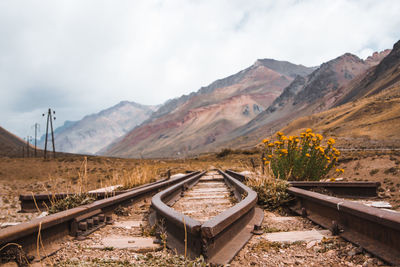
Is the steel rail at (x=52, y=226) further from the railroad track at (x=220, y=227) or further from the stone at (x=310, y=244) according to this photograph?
the stone at (x=310, y=244)

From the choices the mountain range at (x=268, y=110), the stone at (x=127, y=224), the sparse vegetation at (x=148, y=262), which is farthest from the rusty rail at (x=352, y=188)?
the mountain range at (x=268, y=110)

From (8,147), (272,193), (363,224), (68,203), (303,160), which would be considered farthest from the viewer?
(8,147)

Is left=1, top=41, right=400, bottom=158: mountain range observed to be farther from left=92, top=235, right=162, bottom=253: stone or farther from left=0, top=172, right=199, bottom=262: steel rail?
left=92, top=235, right=162, bottom=253: stone

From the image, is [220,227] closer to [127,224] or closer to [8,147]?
[127,224]

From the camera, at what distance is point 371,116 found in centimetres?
5638

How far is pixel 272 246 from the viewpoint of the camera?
2.63 m

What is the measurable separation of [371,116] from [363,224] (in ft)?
206

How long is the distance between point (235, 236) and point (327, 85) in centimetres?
15121

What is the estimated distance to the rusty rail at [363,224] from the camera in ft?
7.09

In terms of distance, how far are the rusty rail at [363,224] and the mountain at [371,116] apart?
33.6 metres

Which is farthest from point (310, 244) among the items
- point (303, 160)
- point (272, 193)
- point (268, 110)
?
point (268, 110)

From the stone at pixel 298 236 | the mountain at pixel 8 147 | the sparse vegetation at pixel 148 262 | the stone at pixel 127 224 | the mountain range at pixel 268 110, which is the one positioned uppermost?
the mountain range at pixel 268 110

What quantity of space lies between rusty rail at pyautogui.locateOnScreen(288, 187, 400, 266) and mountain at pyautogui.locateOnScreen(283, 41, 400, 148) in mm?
33616

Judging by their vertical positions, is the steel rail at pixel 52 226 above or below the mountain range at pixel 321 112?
A: below
